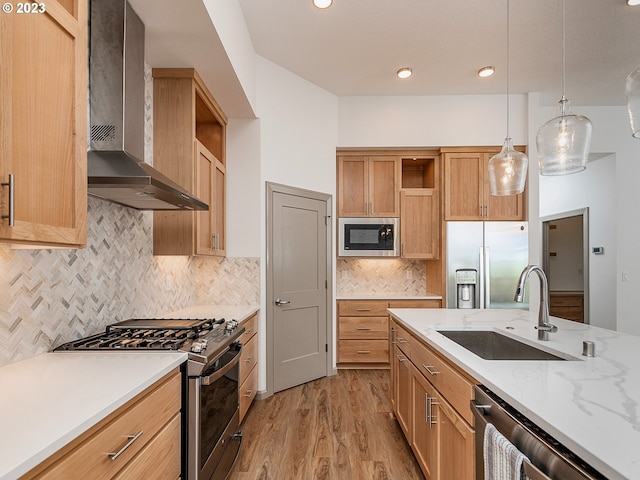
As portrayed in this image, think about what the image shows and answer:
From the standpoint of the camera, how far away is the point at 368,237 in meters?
4.38

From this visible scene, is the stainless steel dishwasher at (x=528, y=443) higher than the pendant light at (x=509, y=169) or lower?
lower

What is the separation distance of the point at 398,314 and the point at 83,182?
219cm

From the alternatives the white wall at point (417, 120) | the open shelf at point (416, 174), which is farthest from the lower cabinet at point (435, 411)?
the open shelf at point (416, 174)

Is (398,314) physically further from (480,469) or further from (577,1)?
(577,1)

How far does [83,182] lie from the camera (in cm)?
126

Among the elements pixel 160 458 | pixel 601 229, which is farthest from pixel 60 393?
pixel 601 229

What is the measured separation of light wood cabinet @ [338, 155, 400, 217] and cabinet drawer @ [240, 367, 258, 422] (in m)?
2.27

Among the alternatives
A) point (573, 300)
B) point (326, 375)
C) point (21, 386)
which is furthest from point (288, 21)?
point (573, 300)

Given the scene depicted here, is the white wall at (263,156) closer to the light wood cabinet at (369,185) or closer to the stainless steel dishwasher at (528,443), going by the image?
the light wood cabinet at (369,185)

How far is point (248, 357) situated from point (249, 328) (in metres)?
0.23

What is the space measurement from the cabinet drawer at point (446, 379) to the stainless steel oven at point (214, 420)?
106 cm

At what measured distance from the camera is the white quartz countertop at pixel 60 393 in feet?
2.54

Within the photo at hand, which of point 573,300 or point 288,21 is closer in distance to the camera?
point 288,21

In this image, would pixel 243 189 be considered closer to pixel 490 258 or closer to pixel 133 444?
pixel 133 444
